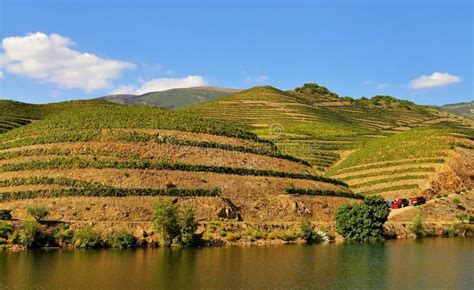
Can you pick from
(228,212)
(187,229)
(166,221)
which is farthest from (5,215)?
(228,212)

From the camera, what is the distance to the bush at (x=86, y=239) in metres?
67.5

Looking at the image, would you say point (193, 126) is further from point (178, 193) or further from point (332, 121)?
point (332, 121)

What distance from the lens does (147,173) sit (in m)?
85.8

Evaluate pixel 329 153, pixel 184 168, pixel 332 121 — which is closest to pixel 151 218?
pixel 184 168

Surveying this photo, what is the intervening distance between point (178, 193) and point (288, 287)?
41.2 m

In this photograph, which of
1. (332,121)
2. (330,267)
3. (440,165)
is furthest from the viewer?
(332,121)

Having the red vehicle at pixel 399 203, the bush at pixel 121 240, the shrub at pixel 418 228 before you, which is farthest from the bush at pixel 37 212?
the red vehicle at pixel 399 203

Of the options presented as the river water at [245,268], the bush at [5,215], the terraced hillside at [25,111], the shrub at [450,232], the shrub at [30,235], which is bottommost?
the river water at [245,268]

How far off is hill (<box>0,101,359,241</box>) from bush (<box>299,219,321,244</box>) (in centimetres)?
737

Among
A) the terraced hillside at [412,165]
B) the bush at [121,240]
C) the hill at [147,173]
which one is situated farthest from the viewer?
the terraced hillside at [412,165]

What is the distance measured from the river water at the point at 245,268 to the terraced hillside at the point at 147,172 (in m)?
15.1

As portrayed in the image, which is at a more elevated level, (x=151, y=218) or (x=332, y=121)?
(x=332, y=121)

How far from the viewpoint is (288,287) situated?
43.8m

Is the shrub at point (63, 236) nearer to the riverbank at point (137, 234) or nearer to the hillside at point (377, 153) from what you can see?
the riverbank at point (137, 234)
